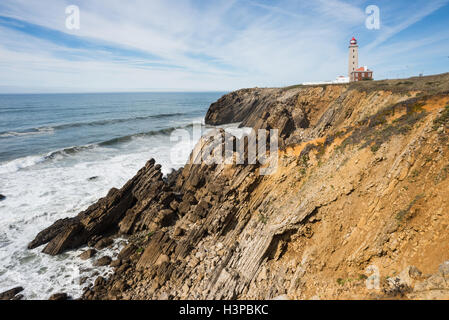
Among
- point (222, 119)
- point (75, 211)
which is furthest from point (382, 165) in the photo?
point (222, 119)

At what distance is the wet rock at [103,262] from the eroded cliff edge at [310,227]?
75cm

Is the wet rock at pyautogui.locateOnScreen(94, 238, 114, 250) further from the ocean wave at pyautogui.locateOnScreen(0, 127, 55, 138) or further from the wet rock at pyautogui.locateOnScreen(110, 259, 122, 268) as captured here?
the ocean wave at pyautogui.locateOnScreen(0, 127, 55, 138)

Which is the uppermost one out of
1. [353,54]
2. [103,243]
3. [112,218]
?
[353,54]

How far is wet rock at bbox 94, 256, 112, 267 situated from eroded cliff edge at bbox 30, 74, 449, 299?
0.75m

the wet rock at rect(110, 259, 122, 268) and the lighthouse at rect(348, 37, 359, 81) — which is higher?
the lighthouse at rect(348, 37, 359, 81)

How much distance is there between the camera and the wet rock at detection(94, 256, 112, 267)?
1527 centimetres

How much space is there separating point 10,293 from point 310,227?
17.5 metres

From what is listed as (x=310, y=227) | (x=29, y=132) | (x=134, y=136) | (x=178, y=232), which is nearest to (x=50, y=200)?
(x=178, y=232)

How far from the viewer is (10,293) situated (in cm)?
1333

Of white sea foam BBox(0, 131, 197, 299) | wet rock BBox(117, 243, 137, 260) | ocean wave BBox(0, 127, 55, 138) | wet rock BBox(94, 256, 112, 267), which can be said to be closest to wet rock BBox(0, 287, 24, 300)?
white sea foam BBox(0, 131, 197, 299)

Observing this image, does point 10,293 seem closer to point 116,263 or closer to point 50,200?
point 116,263

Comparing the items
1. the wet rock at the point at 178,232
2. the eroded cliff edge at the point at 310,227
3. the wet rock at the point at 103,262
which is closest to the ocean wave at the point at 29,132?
the eroded cliff edge at the point at 310,227

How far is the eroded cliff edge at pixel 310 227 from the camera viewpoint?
9938 millimetres

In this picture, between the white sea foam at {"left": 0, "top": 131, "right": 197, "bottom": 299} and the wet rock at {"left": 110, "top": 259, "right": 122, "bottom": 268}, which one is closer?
the white sea foam at {"left": 0, "top": 131, "right": 197, "bottom": 299}
